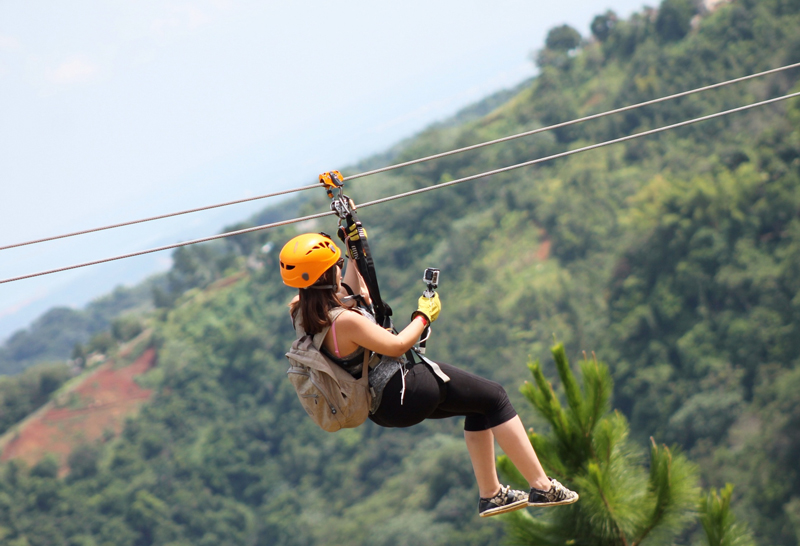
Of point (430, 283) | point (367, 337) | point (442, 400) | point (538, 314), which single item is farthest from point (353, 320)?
point (538, 314)

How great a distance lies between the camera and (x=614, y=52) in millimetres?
90188

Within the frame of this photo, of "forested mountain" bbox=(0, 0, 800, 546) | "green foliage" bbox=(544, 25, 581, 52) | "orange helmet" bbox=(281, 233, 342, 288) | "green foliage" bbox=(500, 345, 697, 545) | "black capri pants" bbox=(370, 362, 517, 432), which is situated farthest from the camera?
"green foliage" bbox=(544, 25, 581, 52)

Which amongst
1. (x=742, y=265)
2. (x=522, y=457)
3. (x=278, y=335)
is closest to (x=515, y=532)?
(x=522, y=457)

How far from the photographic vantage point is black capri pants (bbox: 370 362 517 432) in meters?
3.54

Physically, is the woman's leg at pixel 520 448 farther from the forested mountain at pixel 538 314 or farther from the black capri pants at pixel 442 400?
the forested mountain at pixel 538 314

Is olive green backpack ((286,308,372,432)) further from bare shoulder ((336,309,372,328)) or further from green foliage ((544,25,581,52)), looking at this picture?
green foliage ((544,25,581,52))

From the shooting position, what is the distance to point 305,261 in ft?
11.1

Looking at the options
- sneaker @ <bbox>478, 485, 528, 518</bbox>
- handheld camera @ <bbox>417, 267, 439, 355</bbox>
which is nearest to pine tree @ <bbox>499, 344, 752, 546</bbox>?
sneaker @ <bbox>478, 485, 528, 518</bbox>

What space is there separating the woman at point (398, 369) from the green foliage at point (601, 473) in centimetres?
169

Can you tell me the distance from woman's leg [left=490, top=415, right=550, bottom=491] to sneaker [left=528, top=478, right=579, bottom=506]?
3cm

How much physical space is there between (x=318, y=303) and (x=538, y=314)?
69.4 metres

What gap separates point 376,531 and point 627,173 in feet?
142

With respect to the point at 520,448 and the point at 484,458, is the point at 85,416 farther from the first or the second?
the point at 520,448

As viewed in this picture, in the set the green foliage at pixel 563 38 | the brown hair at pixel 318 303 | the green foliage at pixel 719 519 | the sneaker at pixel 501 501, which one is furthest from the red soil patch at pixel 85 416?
the brown hair at pixel 318 303
